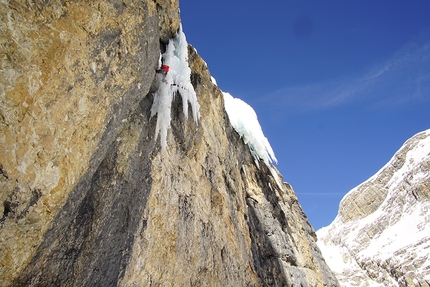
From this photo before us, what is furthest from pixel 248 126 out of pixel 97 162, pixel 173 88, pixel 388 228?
pixel 388 228

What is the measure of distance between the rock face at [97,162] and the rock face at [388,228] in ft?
283

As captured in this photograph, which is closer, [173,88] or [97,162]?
[97,162]

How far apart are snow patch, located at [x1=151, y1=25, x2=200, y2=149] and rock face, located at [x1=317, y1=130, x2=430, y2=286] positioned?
284 feet

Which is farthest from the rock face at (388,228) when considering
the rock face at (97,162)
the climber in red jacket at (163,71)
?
the climber in red jacket at (163,71)

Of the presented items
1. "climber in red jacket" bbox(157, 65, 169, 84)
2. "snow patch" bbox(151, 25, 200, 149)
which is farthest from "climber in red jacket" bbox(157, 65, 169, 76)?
"snow patch" bbox(151, 25, 200, 149)

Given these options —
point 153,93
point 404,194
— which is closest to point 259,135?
point 153,93

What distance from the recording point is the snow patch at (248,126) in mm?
14258

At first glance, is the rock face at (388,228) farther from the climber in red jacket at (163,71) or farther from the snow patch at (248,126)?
the climber in red jacket at (163,71)

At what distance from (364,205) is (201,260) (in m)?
133

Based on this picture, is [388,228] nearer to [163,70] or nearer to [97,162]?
[163,70]

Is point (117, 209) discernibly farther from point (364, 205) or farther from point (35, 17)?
point (364, 205)

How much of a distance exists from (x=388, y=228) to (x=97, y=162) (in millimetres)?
119795

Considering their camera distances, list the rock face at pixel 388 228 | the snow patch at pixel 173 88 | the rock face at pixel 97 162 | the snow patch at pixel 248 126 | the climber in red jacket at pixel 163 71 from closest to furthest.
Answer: the rock face at pixel 97 162 → the snow patch at pixel 173 88 → the climber in red jacket at pixel 163 71 → the snow patch at pixel 248 126 → the rock face at pixel 388 228

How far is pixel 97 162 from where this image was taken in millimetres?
5688
